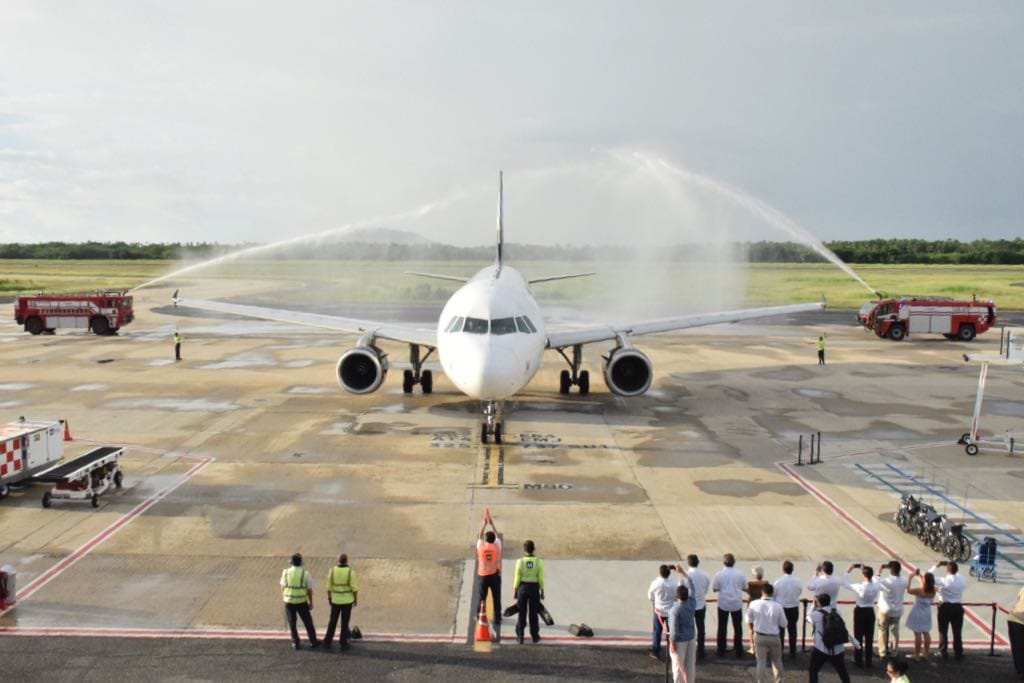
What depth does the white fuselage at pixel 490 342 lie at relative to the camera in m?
20.3

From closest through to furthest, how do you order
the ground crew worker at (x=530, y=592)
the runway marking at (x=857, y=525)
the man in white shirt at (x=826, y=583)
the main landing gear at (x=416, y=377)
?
1. the man in white shirt at (x=826, y=583)
2. the ground crew worker at (x=530, y=592)
3. the runway marking at (x=857, y=525)
4. the main landing gear at (x=416, y=377)

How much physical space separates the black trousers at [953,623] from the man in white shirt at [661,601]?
3.59 meters

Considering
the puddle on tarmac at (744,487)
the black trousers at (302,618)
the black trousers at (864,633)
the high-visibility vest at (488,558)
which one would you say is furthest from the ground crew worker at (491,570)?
the puddle on tarmac at (744,487)

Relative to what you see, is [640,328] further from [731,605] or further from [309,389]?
[731,605]

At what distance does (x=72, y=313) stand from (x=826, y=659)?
48876 mm

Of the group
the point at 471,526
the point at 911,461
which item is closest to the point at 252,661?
the point at 471,526

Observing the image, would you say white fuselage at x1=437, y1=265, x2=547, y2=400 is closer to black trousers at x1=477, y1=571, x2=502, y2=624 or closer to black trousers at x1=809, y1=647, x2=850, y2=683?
black trousers at x1=477, y1=571, x2=502, y2=624

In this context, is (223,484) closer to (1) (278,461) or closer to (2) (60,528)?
(1) (278,461)

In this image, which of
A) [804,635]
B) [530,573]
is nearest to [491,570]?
[530,573]

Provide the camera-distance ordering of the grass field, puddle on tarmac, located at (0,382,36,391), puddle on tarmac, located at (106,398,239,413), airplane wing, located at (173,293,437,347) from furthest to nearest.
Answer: the grass field → puddle on tarmac, located at (0,382,36,391) → airplane wing, located at (173,293,437,347) → puddle on tarmac, located at (106,398,239,413)

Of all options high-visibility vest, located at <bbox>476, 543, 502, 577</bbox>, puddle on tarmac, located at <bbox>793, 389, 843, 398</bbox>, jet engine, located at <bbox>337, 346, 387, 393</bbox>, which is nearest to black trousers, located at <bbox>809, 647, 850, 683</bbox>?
high-visibility vest, located at <bbox>476, 543, 502, 577</bbox>

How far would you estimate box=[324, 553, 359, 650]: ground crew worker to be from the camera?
1074 cm

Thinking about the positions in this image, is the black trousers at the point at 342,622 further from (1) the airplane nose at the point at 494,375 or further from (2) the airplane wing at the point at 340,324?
(2) the airplane wing at the point at 340,324

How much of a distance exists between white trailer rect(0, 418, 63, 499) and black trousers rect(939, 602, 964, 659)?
56.3ft
